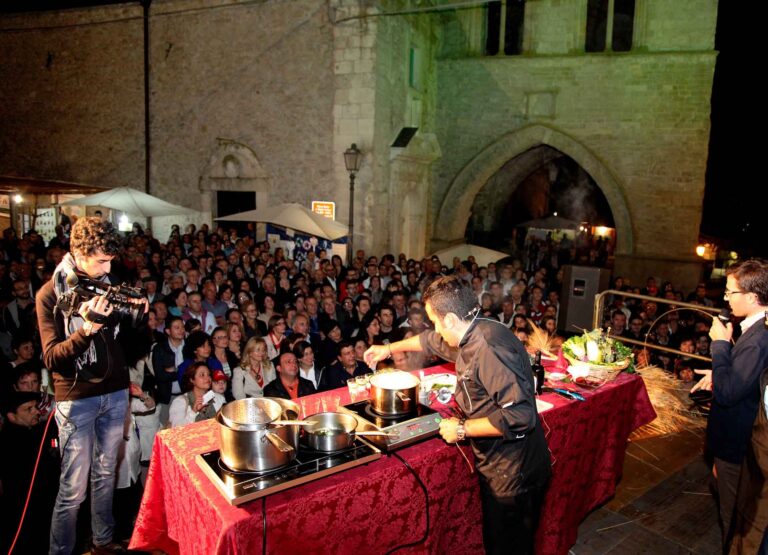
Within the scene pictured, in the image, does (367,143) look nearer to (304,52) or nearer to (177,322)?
(304,52)

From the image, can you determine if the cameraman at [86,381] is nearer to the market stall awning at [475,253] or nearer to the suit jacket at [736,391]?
the suit jacket at [736,391]

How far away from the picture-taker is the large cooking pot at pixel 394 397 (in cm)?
300

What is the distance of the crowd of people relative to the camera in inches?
169

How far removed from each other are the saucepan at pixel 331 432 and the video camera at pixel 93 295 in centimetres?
118

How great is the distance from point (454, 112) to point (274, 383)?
1488 centimetres

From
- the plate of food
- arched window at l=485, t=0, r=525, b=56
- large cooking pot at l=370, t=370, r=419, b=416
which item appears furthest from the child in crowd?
arched window at l=485, t=0, r=525, b=56

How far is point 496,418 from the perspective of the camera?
2604 millimetres

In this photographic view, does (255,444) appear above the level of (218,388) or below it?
above

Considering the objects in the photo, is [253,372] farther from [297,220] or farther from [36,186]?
[36,186]

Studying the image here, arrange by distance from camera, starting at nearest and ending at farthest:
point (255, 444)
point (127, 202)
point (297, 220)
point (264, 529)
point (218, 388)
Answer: point (264, 529), point (255, 444), point (218, 388), point (297, 220), point (127, 202)

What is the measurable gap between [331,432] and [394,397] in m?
0.50

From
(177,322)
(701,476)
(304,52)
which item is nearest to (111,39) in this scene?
(304,52)

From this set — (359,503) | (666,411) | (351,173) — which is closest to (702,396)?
(666,411)

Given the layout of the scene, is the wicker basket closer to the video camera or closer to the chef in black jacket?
the chef in black jacket
